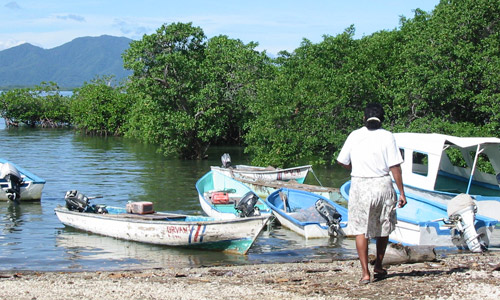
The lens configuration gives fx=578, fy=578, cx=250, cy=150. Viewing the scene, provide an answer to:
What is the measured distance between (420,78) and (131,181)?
13449 millimetres

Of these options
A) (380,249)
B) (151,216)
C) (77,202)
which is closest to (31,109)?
(77,202)

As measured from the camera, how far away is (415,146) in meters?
16.6

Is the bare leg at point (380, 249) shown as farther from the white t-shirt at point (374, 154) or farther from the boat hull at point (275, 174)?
the boat hull at point (275, 174)

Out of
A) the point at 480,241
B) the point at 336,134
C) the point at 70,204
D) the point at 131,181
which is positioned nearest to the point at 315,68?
the point at 336,134

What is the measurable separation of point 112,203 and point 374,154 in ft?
49.5

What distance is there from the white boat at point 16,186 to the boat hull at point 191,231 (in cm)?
688

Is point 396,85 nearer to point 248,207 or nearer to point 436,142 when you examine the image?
point 436,142

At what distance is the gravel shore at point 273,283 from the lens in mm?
7781

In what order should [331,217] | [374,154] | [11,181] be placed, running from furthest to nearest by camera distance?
1. [11,181]
2. [331,217]
3. [374,154]

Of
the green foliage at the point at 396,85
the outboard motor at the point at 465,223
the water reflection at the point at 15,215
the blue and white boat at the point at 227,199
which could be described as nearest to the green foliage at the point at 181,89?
the green foliage at the point at 396,85

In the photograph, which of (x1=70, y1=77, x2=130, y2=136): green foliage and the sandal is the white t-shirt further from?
(x1=70, y1=77, x2=130, y2=136): green foliage

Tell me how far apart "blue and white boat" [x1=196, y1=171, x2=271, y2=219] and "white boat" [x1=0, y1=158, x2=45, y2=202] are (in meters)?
5.91

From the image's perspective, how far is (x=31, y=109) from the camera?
72.5 m

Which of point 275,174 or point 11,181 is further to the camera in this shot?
point 275,174
